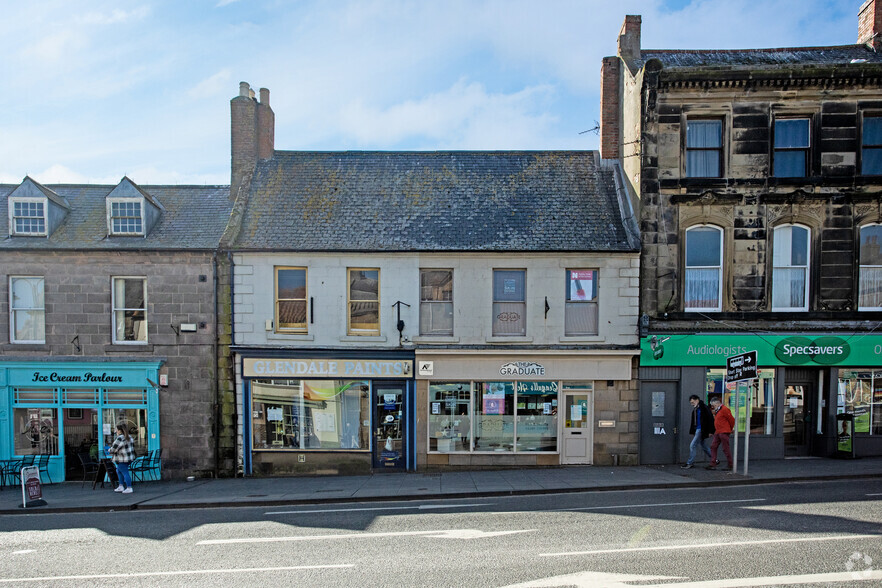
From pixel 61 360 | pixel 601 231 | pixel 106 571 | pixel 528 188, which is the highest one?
pixel 528 188

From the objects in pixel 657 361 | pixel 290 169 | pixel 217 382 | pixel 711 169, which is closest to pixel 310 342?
pixel 217 382

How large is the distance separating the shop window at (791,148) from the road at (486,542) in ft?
28.1

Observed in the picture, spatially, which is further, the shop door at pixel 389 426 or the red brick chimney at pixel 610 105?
the red brick chimney at pixel 610 105

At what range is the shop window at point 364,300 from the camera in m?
15.3

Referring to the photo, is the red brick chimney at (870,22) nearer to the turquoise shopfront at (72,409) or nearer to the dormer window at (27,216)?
the turquoise shopfront at (72,409)

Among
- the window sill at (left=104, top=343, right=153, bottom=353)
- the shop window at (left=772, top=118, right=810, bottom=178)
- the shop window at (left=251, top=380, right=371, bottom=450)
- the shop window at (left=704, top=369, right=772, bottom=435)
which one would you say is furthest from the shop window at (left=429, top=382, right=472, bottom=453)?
the shop window at (left=772, top=118, right=810, bottom=178)

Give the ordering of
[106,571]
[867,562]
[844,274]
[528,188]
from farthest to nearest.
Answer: [528,188] → [844,274] → [106,571] → [867,562]

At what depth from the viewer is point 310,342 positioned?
15172 millimetres

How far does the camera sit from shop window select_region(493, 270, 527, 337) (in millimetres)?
15266

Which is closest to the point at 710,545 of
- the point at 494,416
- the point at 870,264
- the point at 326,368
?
the point at 494,416

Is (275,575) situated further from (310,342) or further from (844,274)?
(844,274)

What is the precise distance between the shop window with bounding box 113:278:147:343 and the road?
522 cm

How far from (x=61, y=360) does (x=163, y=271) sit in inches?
151

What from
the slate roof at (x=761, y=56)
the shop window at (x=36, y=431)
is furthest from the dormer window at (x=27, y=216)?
the slate roof at (x=761, y=56)
